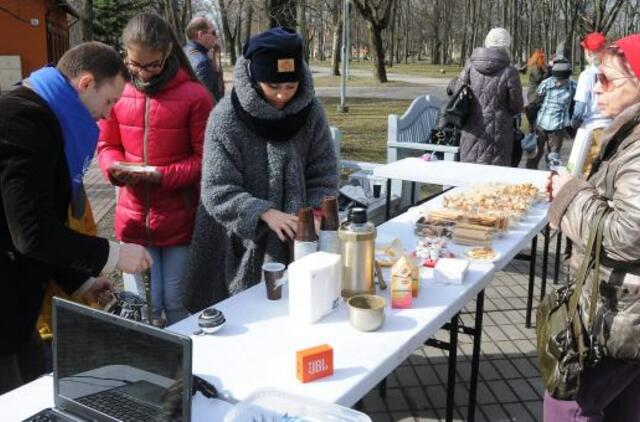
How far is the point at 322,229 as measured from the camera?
6.55ft

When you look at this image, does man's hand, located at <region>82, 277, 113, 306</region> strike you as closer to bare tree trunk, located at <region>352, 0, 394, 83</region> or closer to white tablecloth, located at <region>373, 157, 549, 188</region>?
white tablecloth, located at <region>373, 157, 549, 188</region>

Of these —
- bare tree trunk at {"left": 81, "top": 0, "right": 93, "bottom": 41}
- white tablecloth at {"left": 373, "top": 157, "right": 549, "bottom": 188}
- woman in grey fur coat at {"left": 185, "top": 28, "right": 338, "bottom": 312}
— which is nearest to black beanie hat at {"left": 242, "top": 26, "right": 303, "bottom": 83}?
woman in grey fur coat at {"left": 185, "top": 28, "right": 338, "bottom": 312}

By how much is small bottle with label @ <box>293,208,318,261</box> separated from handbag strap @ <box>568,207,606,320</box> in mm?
790

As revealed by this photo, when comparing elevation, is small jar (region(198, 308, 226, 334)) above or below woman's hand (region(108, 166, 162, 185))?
below

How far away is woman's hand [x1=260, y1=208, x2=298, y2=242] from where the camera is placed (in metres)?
2.10

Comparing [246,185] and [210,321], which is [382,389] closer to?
[246,185]

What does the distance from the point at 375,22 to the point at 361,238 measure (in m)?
21.2

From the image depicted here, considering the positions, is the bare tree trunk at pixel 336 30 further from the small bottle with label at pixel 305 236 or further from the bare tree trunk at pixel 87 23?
the small bottle with label at pixel 305 236

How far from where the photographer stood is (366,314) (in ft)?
5.70

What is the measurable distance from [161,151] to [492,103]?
3.27 m

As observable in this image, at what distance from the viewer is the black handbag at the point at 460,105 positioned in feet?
16.5

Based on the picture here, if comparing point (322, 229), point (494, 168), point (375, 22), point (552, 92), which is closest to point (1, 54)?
point (375, 22)

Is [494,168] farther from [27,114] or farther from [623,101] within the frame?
[27,114]

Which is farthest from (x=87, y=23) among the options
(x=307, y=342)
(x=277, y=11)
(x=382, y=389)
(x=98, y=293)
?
(x=307, y=342)
